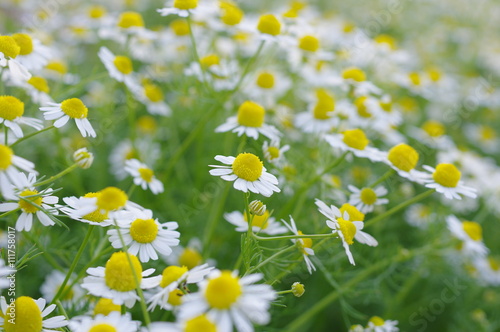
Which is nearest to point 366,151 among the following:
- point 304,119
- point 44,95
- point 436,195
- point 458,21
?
point 304,119

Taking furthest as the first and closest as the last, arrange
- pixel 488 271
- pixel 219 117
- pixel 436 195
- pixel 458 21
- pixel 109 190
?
1. pixel 458 21
2. pixel 436 195
3. pixel 219 117
4. pixel 488 271
5. pixel 109 190

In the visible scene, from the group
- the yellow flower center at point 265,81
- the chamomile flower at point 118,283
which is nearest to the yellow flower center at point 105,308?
the chamomile flower at point 118,283

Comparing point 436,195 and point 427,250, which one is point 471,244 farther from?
point 436,195

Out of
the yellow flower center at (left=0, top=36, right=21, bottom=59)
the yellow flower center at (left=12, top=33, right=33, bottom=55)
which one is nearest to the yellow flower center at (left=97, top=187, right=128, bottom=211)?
the yellow flower center at (left=0, top=36, right=21, bottom=59)

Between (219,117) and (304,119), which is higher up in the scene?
(304,119)

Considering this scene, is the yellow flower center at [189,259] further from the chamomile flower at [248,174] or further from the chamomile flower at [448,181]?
the chamomile flower at [448,181]

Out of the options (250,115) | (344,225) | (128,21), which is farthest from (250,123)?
(128,21)

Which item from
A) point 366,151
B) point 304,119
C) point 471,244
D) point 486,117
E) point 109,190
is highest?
point 109,190

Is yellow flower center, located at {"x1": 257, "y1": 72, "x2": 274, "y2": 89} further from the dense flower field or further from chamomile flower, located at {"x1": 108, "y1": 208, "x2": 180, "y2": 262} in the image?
chamomile flower, located at {"x1": 108, "y1": 208, "x2": 180, "y2": 262}
